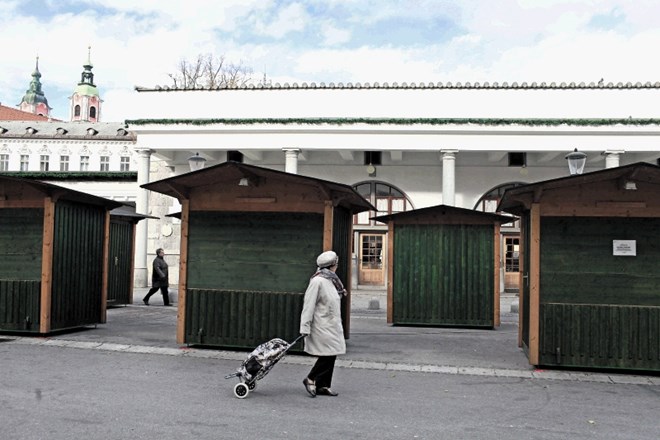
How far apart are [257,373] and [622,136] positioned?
70.3 feet

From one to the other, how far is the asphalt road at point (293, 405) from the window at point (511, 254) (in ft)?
64.0

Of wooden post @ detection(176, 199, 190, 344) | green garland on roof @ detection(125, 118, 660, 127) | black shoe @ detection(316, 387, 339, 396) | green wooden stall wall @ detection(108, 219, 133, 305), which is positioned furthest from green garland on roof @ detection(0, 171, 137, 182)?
black shoe @ detection(316, 387, 339, 396)

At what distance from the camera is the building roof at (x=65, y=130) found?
199ft

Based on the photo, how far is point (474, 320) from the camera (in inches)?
562

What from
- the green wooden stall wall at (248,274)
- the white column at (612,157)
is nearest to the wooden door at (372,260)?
the white column at (612,157)

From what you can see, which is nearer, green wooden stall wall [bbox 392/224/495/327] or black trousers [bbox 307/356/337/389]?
black trousers [bbox 307/356/337/389]

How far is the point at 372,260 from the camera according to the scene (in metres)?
28.3

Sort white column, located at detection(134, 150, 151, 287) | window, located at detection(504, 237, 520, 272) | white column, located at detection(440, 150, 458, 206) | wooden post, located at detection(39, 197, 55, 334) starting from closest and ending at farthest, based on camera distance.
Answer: wooden post, located at detection(39, 197, 55, 334) → white column, located at detection(440, 150, 458, 206) → white column, located at detection(134, 150, 151, 287) → window, located at detection(504, 237, 520, 272)

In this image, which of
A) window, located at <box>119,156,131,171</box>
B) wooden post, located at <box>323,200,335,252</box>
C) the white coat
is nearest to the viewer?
the white coat

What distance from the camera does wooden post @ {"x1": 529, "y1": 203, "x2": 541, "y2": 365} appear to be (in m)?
9.36

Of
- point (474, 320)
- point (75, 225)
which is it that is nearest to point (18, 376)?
point (75, 225)

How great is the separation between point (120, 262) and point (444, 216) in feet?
29.0

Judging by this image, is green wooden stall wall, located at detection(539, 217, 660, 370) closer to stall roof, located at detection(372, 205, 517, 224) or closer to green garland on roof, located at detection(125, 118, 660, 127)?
stall roof, located at detection(372, 205, 517, 224)

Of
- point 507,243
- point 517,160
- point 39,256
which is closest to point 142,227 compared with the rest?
point 507,243
